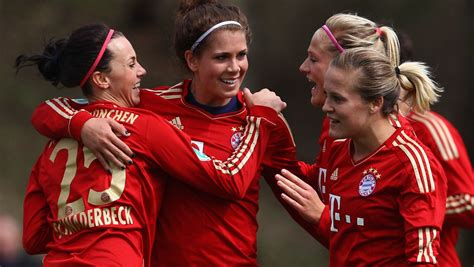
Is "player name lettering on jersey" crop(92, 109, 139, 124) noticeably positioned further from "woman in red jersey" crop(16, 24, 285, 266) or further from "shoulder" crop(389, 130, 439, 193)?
"shoulder" crop(389, 130, 439, 193)

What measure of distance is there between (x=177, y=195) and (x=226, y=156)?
26cm

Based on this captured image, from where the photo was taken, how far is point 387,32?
15.8ft

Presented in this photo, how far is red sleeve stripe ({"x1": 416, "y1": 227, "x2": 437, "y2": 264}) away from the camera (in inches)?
161

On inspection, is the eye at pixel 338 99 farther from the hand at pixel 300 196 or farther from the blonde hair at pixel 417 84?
the hand at pixel 300 196

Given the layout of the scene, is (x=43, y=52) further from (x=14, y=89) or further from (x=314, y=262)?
(x=14, y=89)

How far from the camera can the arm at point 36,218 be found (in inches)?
180

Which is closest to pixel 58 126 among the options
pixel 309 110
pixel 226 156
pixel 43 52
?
pixel 43 52

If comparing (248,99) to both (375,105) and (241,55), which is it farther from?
(375,105)

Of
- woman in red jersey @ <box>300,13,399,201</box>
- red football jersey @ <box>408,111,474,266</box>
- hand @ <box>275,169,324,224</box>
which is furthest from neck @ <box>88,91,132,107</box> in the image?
red football jersey @ <box>408,111,474,266</box>

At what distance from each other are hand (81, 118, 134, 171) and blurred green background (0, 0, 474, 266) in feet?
19.6

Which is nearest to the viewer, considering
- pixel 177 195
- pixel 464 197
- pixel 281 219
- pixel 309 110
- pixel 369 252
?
pixel 369 252

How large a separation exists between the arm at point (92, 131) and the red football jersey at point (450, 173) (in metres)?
1.79

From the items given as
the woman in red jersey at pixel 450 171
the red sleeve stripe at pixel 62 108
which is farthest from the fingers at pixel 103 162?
the woman in red jersey at pixel 450 171

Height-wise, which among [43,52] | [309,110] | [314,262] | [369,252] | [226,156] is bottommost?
[314,262]
